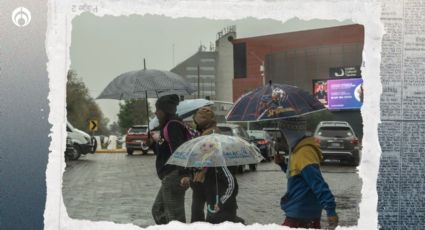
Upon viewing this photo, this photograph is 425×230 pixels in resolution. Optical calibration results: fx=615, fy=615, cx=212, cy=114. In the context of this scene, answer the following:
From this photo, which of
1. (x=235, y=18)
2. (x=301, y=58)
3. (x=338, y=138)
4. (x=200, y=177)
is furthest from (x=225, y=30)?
(x=338, y=138)

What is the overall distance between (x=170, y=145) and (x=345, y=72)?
110cm

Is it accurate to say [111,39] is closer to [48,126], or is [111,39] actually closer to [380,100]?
[48,126]

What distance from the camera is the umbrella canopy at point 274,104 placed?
10.8 feet

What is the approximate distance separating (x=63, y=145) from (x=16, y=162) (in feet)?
0.87

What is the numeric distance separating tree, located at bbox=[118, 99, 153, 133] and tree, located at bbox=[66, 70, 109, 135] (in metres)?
0.10

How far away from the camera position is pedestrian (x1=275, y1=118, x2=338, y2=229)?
9.82ft

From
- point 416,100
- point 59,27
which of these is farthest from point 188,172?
point 416,100

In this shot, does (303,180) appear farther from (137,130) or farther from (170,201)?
(137,130)

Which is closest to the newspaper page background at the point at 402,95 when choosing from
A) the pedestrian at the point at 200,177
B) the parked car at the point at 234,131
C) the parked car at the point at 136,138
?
the parked car at the point at 234,131

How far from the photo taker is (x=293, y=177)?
10.3 ft

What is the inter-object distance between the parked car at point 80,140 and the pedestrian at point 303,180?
105 centimetres

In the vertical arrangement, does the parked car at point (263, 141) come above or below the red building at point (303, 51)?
below

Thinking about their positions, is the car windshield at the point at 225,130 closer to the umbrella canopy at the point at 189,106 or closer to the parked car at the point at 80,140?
the umbrella canopy at the point at 189,106

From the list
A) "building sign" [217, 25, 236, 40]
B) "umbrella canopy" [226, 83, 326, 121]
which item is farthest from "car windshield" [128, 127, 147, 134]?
"building sign" [217, 25, 236, 40]
